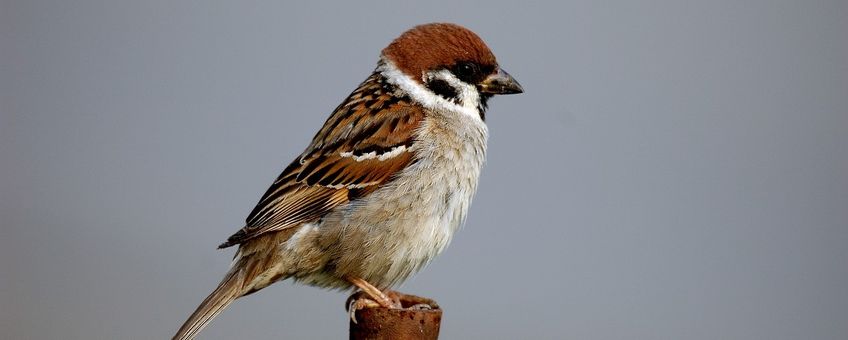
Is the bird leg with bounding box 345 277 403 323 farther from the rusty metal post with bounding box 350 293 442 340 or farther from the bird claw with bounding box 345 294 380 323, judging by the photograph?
the rusty metal post with bounding box 350 293 442 340

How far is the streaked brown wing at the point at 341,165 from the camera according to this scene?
3707 mm

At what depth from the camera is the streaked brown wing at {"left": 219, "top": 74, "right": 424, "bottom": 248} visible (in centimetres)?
371

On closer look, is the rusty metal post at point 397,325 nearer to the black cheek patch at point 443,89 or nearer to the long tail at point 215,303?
the long tail at point 215,303

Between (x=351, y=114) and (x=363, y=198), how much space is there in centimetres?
43

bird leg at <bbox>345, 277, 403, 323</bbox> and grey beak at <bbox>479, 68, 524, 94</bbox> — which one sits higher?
grey beak at <bbox>479, 68, 524, 94</bbox>

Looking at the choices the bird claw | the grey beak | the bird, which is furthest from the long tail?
the grey beak

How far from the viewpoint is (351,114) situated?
4035 mm

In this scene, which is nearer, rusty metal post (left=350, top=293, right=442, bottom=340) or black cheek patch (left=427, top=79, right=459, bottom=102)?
rusty metal post (left=350, top=293, right=442, bottom=340)

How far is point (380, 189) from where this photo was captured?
3777 millimetres

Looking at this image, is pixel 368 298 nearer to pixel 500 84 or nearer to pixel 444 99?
pixel 444 99

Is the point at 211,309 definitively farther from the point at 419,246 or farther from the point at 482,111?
the point at 482,111

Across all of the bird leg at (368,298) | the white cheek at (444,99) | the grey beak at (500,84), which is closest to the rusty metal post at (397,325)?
the bird leg at (368,298)

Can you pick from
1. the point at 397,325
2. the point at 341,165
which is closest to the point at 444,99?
the point at 341,165

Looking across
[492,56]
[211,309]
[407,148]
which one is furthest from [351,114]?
[211,309]
